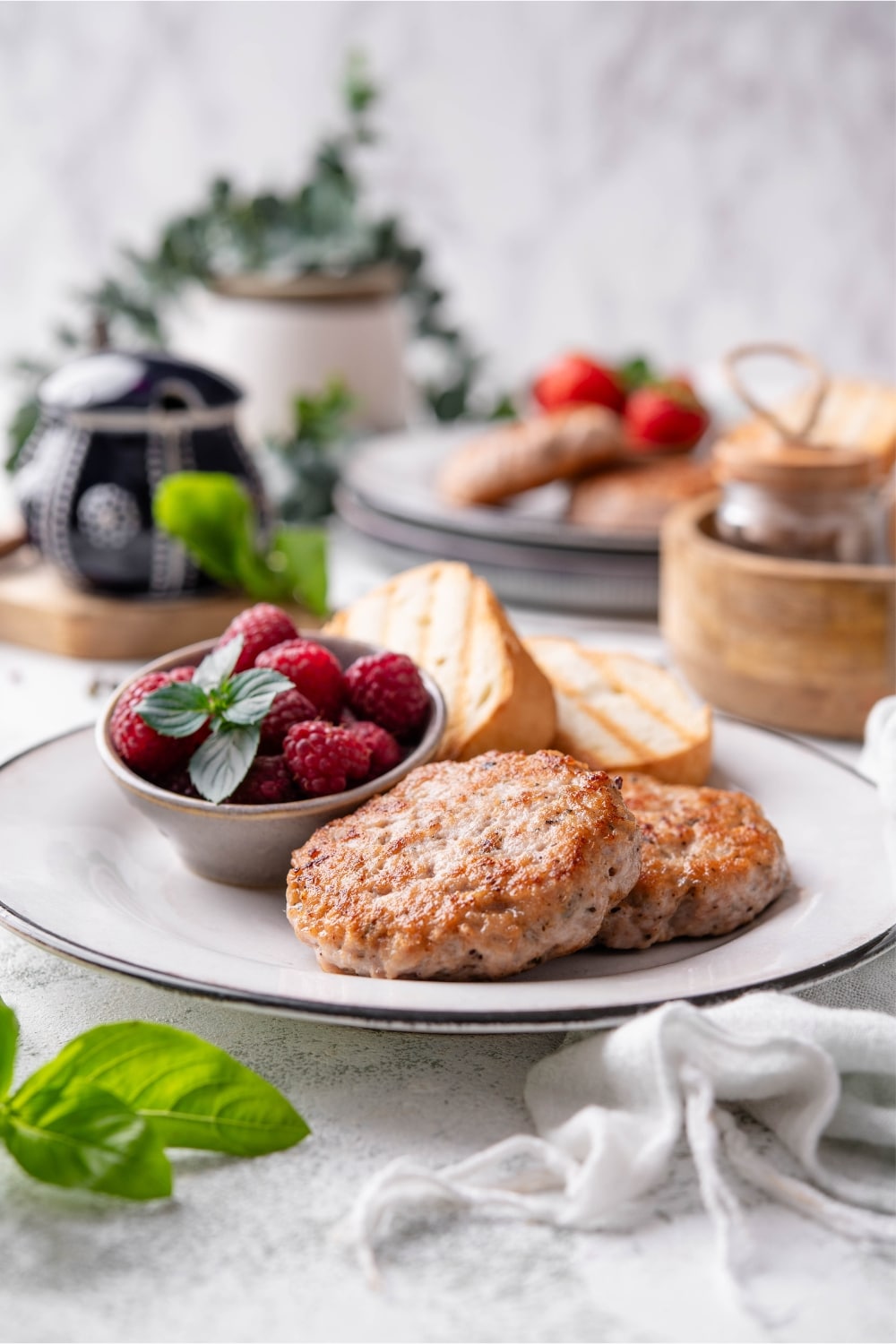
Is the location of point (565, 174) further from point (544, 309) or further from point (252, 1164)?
point (252, 1164)

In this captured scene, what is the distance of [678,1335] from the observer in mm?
971

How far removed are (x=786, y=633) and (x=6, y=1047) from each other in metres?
1.31

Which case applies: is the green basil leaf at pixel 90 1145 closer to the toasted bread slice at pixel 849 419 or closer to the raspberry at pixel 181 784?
the raspberry at pixel 181 784

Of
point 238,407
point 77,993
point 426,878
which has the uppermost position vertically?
point 238,407

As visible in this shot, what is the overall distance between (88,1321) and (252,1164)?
19 cm

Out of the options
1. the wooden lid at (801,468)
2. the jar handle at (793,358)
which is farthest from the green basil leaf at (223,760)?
the jar handle at (793,358)

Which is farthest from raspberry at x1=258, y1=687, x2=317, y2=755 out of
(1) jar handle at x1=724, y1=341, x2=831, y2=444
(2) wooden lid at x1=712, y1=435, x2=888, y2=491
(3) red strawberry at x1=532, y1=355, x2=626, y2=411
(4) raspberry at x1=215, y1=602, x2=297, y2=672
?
(3) red strawberry at x1=532, y1=355, x2=626, y2=411

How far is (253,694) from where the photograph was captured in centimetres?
151

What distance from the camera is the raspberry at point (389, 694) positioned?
1.62 meters

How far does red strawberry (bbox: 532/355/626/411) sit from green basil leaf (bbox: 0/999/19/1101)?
8.10 feet

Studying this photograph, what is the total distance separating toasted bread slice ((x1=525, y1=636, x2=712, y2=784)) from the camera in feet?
5.66

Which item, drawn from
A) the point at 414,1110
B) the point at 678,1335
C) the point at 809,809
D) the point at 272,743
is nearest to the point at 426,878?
the point at 414,1110

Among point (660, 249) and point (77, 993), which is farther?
point (660, 249)

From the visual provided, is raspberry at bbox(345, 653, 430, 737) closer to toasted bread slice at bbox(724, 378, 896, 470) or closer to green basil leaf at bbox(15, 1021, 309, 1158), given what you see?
green basil leaf at bbox(15, 1021, 309, 1158)
